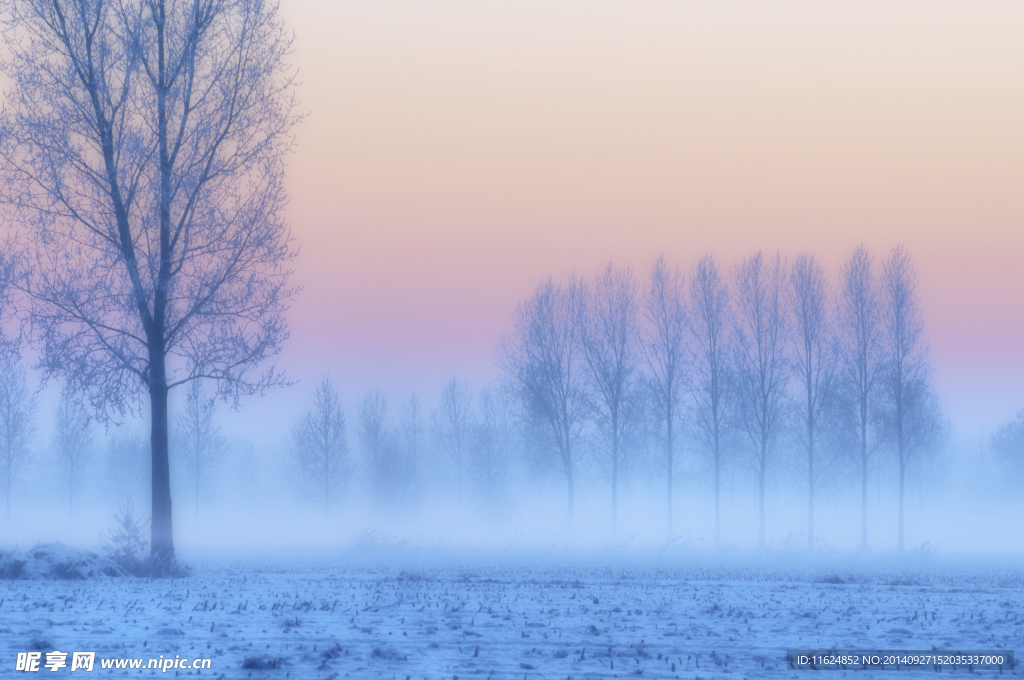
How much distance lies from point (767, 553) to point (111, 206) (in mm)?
26898

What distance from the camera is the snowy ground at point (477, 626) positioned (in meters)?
6.45

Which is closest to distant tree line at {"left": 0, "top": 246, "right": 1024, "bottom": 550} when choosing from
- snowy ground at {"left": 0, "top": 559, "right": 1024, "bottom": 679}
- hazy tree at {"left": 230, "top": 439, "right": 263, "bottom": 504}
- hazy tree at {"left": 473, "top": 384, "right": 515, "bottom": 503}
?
hazy tree at {"left": 473, "top": 384, "right": 515, "bottom": 503}

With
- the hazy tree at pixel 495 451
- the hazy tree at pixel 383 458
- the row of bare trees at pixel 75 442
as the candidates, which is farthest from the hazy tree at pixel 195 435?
the hazy tree at pixel 495 451

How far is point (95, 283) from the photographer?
1412cm

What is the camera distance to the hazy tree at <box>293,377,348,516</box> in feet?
173


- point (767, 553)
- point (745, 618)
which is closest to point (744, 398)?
point (767, 553)

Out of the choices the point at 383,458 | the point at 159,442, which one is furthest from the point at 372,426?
the point at 159,442

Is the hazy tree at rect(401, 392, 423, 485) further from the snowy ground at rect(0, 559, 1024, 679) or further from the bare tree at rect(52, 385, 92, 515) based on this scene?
the snowy ground at rect(0, 559, 1024, 679)

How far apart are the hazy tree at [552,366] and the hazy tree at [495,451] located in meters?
11.4

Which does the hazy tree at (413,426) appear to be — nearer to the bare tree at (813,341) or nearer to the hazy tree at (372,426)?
the hazy tree at (372,426)

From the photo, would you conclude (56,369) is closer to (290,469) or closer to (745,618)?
(745,618)

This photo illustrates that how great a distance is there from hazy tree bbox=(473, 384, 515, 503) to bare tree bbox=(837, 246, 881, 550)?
22.5 meters

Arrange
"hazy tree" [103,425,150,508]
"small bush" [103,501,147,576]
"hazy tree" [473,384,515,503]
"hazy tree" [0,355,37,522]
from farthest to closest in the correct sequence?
"hazy tree" [103,425,150,508], "hazy tree" [473,384,515,503], "hazy tree" [0,355,37,522], "small bush" [103,501,147,576]

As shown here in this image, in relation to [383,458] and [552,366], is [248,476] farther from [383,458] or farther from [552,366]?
[552,366]
